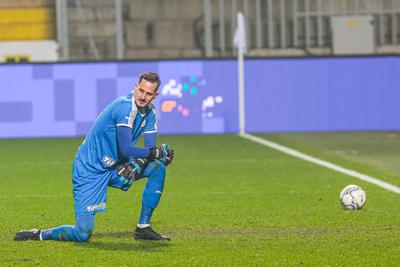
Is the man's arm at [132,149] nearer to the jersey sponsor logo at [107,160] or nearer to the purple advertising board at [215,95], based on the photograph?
the jersey sponsor logo at [107,160]

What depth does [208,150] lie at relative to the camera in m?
23.5

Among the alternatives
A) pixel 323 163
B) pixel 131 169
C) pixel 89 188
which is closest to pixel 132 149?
pixel 131 169

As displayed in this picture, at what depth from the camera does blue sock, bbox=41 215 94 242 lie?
10.6 metres

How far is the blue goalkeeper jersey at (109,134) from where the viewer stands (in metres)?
10.6

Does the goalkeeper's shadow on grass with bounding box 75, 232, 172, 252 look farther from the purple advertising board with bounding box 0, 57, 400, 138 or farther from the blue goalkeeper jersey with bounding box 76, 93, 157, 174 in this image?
the purple advertising board with bounding box 0, 57, 400, 138

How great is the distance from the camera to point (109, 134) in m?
10.7

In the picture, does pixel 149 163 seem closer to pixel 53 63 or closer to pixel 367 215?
pixel 367 215

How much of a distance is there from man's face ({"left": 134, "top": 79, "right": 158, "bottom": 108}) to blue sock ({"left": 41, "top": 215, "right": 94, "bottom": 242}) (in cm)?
107

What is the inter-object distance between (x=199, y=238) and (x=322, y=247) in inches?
49.9

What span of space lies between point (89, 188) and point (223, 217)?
246 centimetres

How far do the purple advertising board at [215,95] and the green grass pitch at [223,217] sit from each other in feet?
20.9

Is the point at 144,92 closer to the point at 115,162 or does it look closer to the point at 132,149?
the point at 132,149

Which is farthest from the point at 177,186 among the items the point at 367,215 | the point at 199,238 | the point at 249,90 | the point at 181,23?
the point at 181,23

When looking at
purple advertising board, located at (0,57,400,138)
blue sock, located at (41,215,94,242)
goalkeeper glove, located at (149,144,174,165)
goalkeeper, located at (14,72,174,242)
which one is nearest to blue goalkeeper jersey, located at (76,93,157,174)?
goalkeeper, located at (14,72,174,242)
